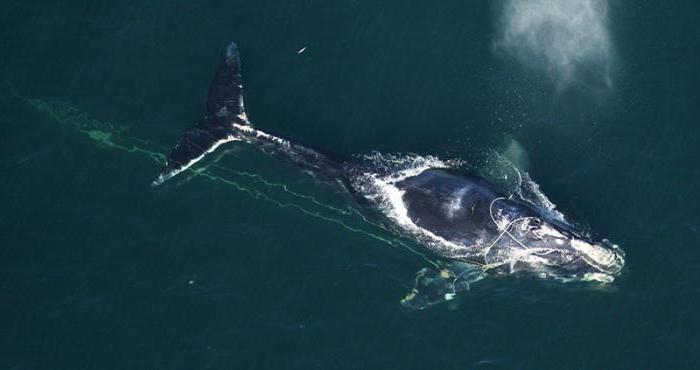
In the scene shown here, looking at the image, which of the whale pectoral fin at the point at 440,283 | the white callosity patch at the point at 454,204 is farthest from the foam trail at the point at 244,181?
the white callosity patch at the point at 454,204

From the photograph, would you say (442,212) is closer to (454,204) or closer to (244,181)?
(454,204)

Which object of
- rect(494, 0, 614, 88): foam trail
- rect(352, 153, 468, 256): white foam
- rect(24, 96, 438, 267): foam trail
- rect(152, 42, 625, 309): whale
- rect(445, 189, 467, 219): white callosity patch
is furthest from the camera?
rect(494, 0, 614, 88): foam trail

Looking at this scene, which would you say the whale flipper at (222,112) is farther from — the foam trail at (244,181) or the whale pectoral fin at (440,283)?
the whale pectoral fin at (440,283)

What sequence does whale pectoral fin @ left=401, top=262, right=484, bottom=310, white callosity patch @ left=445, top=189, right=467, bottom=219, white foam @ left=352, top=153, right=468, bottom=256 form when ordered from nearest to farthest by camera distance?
whale pectoral fin @ left=401, top=262, right=484, bottom=310 < white callosity patch @ left=445, top=189, right=467, bottom=219 < white foam @ left=352, top=153, right=468, bottom=256

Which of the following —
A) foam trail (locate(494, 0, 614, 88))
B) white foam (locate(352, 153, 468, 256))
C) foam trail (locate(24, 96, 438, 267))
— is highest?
foam trail (locate(494, 0, 614, 88))

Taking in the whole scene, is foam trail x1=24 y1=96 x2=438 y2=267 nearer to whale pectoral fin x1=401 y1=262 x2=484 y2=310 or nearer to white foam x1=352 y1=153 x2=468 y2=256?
whale pectoral fin x1=401 y1=262 x2=484 y2=310

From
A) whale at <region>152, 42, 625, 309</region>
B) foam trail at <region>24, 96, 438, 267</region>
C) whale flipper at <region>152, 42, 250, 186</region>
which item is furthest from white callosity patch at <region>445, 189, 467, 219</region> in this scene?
whale flipper at <region>152, 42, 250, 186</region>
